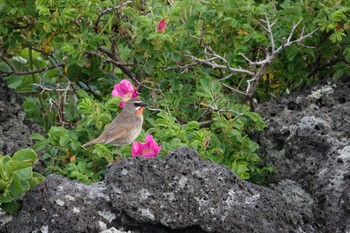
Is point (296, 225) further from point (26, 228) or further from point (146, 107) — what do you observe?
point (146, 107)

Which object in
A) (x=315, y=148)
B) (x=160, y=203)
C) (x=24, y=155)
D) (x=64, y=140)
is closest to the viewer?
(x=160, y=203)

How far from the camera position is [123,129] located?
18.9 ft

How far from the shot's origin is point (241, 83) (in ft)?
22.6

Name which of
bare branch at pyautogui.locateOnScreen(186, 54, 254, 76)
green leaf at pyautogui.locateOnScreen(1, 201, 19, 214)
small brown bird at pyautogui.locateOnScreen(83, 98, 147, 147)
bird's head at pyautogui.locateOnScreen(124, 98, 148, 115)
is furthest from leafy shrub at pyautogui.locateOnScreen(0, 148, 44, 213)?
bare branch at pyautogui.locateOnScreen(186, 54, 254, 76)

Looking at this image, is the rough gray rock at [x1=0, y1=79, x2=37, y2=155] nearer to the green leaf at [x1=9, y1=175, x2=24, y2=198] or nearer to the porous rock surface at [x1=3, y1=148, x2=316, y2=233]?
the green leaf at [x1=9, y1=175, x2=24, y2=198]

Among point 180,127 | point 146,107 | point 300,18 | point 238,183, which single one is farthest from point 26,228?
point 300,18

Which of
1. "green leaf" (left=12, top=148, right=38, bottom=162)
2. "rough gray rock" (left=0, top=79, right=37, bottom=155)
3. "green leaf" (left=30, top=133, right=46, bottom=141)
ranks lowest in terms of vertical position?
"rough gray rock" (left=0, top=79, right=37, bottom=155)

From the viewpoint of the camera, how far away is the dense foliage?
607 centimetres

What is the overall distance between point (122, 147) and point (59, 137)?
0.43 metres

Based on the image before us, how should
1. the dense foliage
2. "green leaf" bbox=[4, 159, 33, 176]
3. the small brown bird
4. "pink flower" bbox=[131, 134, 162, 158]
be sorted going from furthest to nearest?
1. the dense foliage
2. the small brown bird
3. "pink flower" bbox=[131, 134, 162, 158]
4. "green leaf" bbox=[4, 159, 33, 176]

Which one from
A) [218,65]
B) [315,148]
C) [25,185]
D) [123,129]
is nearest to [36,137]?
[123,129]

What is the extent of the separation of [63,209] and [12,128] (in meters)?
1.76

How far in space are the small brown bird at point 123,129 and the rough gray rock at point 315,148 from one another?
2.93ft

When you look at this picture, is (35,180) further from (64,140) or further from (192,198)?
(192,198)
